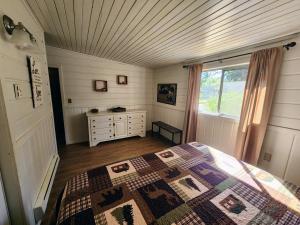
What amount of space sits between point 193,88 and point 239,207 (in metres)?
2.30

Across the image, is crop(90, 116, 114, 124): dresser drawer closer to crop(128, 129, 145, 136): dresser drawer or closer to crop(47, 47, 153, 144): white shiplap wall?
crop(47, 47, 153, 144): white shiplap wall

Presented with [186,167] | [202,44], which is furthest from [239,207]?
[202,44]

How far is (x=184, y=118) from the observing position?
326cm

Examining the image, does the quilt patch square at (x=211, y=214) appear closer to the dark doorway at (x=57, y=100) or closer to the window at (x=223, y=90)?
the window at (x=223, y=90)

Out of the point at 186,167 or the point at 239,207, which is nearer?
the point at 239,207

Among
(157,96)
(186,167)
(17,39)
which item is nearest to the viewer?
(17,39)

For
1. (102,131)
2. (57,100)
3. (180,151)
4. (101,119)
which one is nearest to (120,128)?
(102,131)

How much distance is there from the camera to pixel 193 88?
9.45 ft

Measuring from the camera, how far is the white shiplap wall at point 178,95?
3.30 meters

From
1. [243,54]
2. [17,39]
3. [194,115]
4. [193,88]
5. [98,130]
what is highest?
[243,54]

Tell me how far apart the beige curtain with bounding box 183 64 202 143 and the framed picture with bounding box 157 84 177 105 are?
61cm

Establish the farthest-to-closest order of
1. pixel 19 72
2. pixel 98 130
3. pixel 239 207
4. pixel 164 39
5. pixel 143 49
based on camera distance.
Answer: pixel 98 130, pixel 143 49, pixel 164 39, pixel 19 72, pixel 239 207

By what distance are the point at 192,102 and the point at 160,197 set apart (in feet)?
7.46

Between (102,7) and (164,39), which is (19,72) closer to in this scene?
(102,7)
